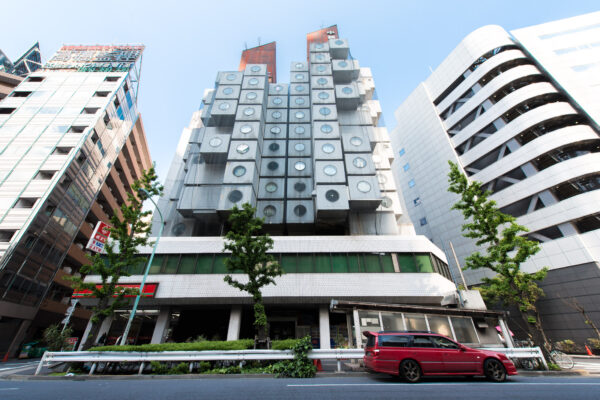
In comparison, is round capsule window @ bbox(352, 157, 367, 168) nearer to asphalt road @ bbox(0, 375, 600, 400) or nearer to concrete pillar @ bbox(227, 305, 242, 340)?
concrete pillar @ bbox(227, 305, 242, 340)

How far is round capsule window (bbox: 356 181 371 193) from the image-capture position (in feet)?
79.3

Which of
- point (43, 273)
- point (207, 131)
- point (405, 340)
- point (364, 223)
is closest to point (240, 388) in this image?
point (405, 340)

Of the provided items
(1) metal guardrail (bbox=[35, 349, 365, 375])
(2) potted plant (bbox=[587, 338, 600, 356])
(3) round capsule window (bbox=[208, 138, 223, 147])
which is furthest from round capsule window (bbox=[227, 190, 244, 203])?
(2) potted plant (bbox=[587, 338, 600, 356])

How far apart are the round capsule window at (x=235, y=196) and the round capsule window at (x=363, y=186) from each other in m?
11.1

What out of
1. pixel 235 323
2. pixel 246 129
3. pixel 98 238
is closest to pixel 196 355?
pixel 235 323

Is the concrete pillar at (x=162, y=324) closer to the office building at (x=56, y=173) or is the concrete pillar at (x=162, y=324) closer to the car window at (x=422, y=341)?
the office building at (x=56, y=173)

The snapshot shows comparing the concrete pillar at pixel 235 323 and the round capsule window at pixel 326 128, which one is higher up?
the round capsule window at pixel 326 128

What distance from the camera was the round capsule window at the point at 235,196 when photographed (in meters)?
23.7

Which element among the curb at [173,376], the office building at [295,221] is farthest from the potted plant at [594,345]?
the curb at [173,376]

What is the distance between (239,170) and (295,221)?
25.3 feet

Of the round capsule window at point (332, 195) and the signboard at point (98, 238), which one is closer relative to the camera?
the signboard at point (98, 238)

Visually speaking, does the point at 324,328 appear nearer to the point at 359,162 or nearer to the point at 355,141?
the point at 359,162

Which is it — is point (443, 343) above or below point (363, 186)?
below

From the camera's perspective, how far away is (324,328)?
18781 millimetres
